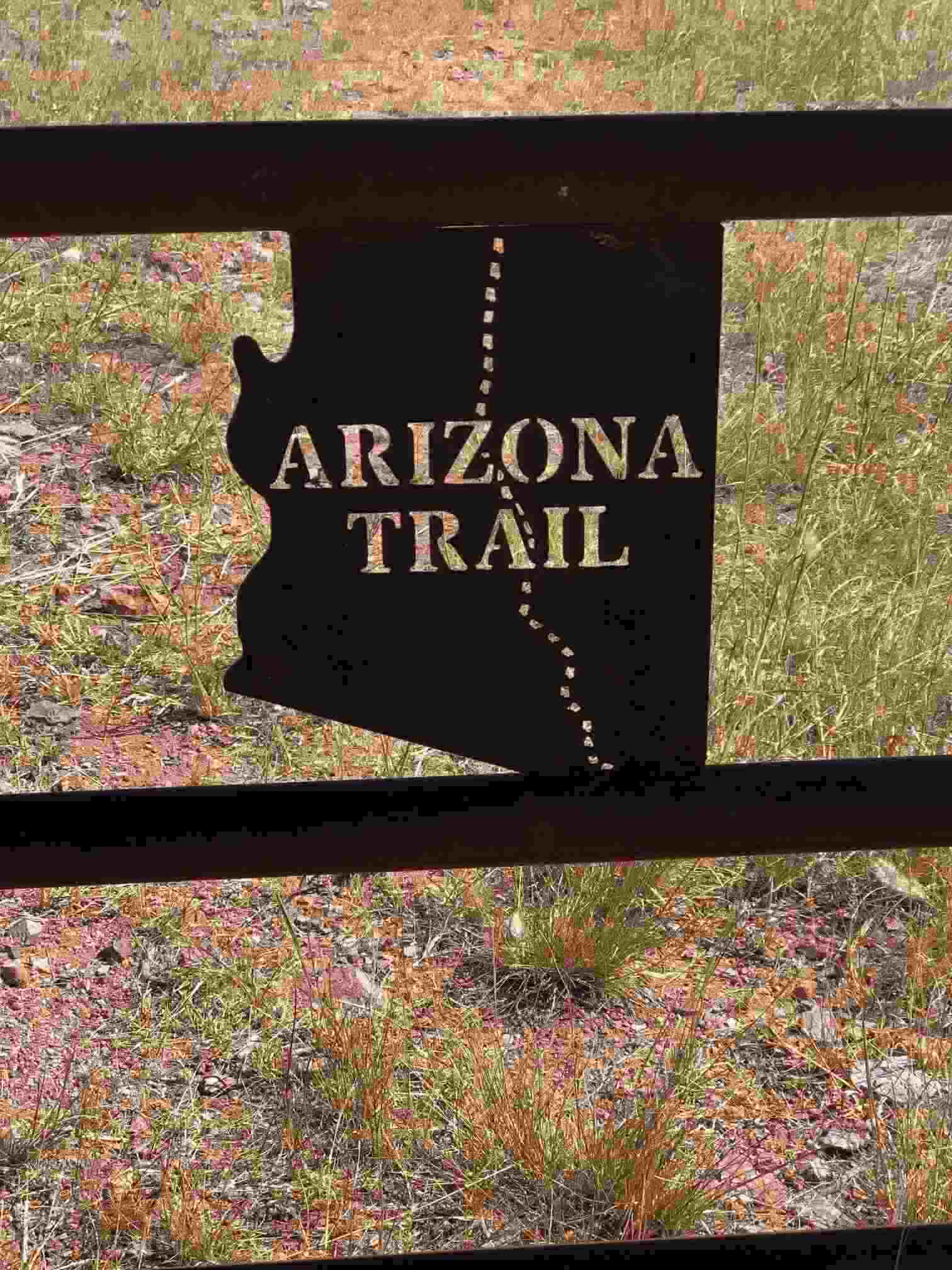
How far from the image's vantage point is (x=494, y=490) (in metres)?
1.09

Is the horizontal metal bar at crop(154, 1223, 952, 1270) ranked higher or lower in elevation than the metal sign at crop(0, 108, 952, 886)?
lower

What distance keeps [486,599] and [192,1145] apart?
107 cm

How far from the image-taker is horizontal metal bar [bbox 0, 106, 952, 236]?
0.95m

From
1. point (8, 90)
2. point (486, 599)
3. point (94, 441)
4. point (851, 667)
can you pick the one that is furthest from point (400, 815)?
point (8, 90)

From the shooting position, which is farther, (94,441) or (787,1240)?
(94,441)

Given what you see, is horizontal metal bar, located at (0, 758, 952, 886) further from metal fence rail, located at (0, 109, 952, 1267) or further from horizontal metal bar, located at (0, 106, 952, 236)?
horizontal metal bar, located at (0, 106, 952, 236)

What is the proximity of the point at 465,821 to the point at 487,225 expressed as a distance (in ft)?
1.51

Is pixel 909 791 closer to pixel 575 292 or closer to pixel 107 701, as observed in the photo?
pixel 575 292

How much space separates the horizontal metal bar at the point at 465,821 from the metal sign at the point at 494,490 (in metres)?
0.04

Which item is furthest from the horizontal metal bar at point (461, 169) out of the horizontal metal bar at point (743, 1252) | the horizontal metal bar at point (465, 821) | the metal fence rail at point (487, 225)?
the horizontal metal bar at point (743, 1252)

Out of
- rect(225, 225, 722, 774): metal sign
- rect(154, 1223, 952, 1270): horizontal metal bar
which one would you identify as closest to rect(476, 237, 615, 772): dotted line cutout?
rect(225, 225, 722, 774): metal sign

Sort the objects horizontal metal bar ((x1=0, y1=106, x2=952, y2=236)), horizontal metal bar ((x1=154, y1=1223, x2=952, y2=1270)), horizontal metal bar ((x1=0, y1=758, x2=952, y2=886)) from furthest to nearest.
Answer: horizontal metal bar ((x1=154, y1=1223, x2=952, y2=1270))
horizontal metal bar ((x1=0, y1=758, x2=952, y2=886))
horizontal metal bar ((x1=0, y1=106, x2=952, y2=236))

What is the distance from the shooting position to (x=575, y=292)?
1.03 metres

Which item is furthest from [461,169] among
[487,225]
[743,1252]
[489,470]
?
[743,1252]
